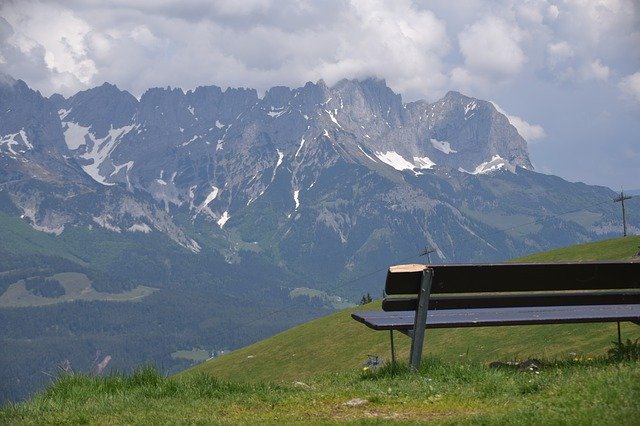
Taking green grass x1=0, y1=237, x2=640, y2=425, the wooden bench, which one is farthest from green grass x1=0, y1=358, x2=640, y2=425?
the wooden bench

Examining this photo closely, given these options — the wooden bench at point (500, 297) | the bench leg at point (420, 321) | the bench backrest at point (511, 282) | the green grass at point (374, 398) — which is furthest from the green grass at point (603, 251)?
the green grass at point (374, 398)

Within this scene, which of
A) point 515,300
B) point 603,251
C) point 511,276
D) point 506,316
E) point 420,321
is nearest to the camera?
point 511,276

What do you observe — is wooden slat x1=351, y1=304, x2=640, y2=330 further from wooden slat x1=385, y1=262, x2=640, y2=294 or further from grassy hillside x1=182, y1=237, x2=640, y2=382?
grassy hillside x1=182, y1=237, x2=640, y2=382

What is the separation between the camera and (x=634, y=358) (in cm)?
1404

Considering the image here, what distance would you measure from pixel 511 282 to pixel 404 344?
38464 mm

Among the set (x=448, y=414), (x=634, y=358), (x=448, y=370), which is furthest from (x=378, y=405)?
(x=634, y=358)

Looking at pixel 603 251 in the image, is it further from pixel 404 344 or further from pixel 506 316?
pixel 506 316

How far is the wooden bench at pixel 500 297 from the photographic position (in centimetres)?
1385

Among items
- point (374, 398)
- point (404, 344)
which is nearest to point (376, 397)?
point (374, 398)

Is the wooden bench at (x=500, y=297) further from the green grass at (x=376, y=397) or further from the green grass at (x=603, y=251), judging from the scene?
the green grass at (x=603, y=251)

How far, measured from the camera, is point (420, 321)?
46.9ft

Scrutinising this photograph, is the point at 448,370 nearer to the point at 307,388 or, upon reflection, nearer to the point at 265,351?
the point at 307,388

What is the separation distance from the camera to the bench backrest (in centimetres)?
1373

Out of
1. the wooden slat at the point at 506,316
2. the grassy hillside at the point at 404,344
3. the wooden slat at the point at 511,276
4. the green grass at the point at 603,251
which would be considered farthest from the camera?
the green grass at the point at 603,251
